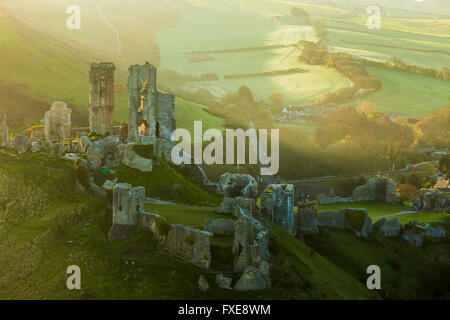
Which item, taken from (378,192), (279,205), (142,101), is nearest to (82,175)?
(279,205)

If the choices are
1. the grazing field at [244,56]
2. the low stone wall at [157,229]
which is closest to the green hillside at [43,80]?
the grazing field at [244,56]

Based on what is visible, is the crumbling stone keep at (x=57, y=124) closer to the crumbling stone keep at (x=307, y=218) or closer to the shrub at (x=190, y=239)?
the crumbling stone keep at (x=307, y=218)

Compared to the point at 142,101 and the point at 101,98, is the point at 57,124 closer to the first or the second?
the point at 101,98

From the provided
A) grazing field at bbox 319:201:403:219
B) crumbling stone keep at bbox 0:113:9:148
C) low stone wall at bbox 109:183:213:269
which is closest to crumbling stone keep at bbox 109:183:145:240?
low stone wall at bbox 109:183:213:269

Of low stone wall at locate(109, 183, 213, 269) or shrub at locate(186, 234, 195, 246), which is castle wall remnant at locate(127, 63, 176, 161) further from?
shrub at locate(186, 234, 195, 246)
